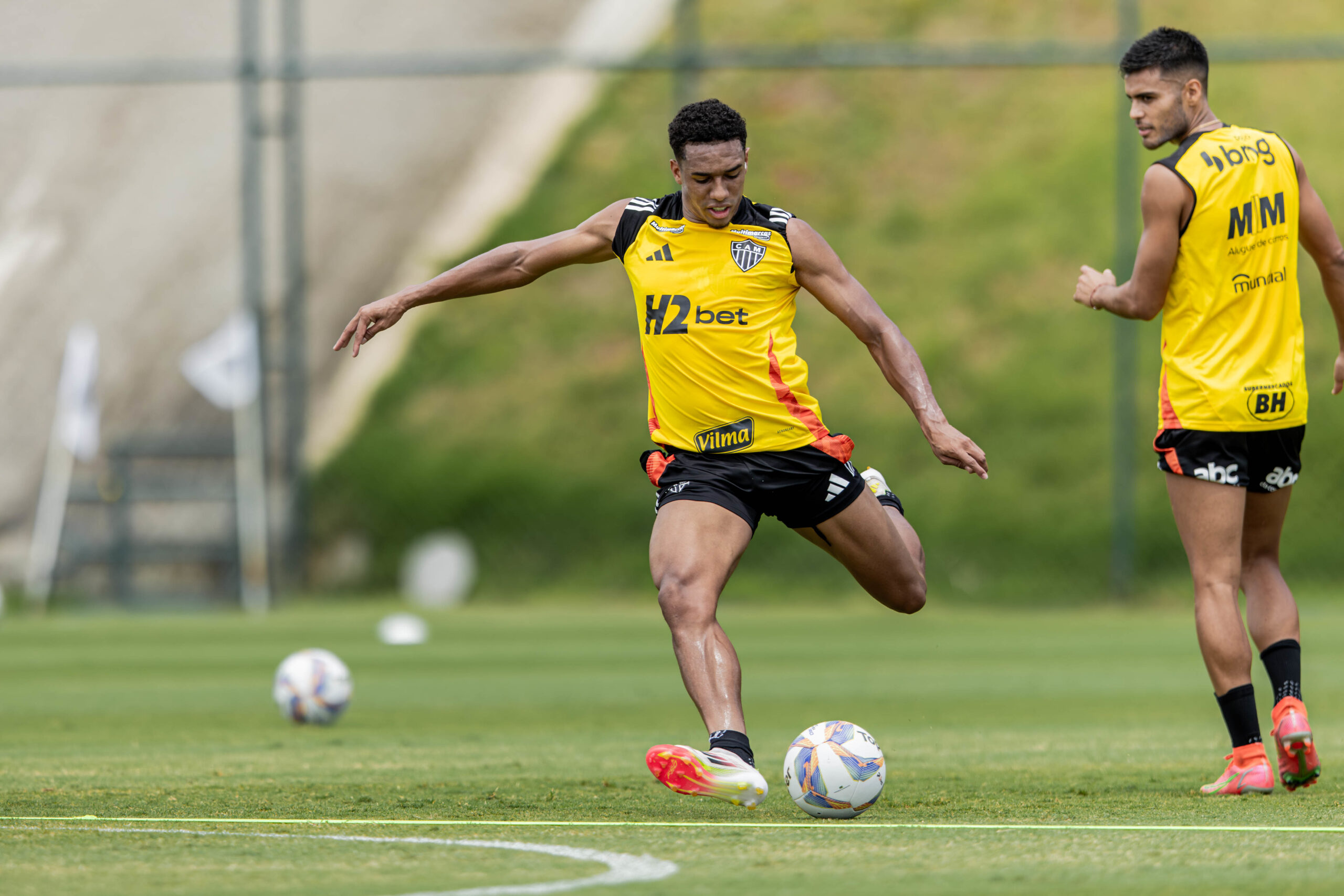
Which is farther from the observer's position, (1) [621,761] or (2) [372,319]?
(1) [621,761]

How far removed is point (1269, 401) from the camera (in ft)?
19.9

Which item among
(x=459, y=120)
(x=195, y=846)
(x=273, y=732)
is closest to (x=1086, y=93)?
(x=459, y=120)

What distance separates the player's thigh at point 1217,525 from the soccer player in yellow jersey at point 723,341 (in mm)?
838

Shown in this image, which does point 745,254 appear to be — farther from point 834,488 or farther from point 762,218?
point 834,488

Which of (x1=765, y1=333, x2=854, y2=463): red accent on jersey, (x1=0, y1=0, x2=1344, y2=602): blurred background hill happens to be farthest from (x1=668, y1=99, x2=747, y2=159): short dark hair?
(x1=0, y1=0, x2=1344, y2=602): blurred background hill

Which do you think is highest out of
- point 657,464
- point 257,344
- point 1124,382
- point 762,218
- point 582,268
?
point 582,268

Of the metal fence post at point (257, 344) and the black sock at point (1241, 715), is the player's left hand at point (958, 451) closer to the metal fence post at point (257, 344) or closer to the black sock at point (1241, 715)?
the black sock at point (1241, 715)

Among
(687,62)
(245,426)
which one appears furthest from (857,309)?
(245,426)

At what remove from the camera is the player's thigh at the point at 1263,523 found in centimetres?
621

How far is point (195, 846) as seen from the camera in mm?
4773

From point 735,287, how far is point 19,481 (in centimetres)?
1561

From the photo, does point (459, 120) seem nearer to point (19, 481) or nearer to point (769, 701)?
point (19, 481)

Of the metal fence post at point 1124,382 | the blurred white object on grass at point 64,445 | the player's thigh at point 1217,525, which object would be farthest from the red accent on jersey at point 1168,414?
the blurred white object on grass at point 64,445

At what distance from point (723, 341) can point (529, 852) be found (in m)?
2.12
